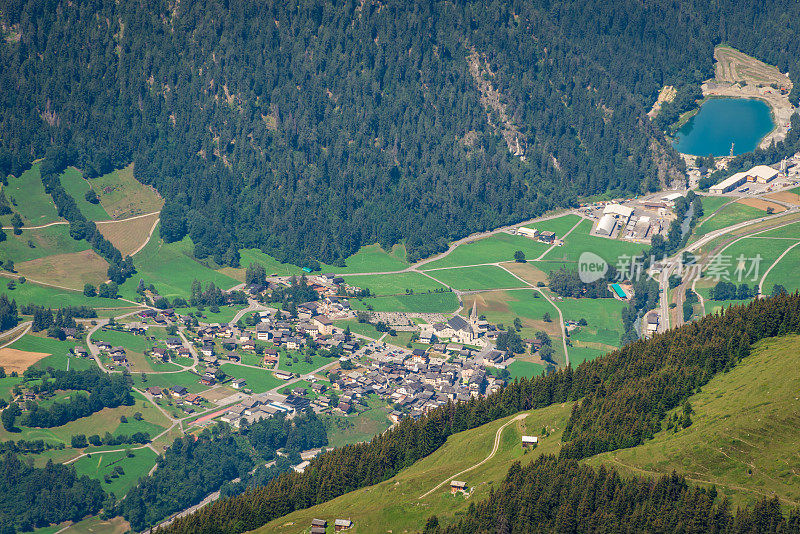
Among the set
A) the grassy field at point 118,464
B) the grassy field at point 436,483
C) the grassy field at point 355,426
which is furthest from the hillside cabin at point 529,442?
the grassy field at point 118,464

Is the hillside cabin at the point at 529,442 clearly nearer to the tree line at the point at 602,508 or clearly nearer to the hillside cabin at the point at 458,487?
the hillside cabin at the point at 458,487

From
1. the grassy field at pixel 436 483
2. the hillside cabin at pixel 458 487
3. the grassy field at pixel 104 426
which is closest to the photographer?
the grassy field at pixel 436 483

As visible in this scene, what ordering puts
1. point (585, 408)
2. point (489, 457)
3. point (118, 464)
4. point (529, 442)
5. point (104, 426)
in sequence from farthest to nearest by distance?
point (104, 426) → point (118, 464) → point (585, 408) → point (489, 457) → point (529, 442)

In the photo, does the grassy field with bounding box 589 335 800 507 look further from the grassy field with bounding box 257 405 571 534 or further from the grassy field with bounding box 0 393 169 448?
the grassy field with bounding box 0 393 169 448

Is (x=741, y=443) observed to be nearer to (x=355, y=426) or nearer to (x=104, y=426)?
Answer: (x=355, y=426)

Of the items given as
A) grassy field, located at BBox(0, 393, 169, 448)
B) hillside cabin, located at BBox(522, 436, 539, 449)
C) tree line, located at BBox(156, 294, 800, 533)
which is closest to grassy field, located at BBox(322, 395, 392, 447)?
grassy field, located at BBox(0, 393, 169, 448)

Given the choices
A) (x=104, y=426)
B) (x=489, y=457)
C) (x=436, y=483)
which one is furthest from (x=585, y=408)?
(x=104, y=426)
